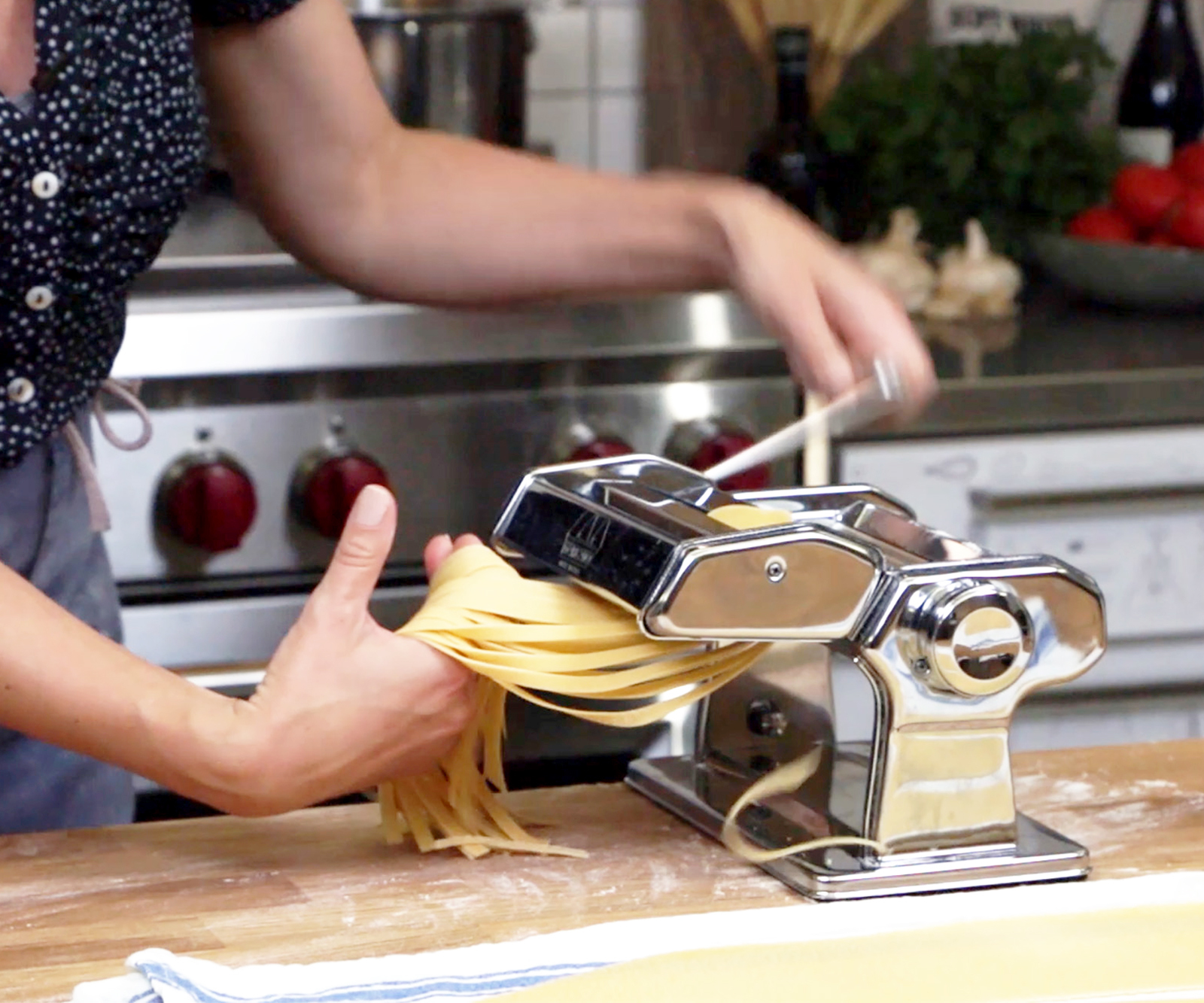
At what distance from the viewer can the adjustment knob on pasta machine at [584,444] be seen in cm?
158

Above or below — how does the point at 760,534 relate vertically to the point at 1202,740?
above

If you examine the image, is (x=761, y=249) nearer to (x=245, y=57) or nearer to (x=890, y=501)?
(x=890, y=501)

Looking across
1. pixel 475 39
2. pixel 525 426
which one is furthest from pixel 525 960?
pixel 475 39

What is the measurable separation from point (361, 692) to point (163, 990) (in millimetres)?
173

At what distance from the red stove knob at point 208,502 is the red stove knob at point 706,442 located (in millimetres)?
344

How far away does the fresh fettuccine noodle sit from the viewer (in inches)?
32.4

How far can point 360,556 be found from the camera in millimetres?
837

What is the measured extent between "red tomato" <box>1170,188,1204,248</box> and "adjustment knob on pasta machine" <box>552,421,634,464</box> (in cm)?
61

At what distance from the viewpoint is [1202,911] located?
697mm

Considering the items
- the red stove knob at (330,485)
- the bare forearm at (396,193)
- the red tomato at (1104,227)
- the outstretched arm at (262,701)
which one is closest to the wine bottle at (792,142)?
the red tomato at (1104,227)

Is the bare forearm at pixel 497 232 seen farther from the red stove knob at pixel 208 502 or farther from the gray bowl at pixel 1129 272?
the gray bowl at pixel 1129 272

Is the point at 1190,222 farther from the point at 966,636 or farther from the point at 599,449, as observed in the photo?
the point at 966,636

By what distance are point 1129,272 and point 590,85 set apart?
590 millimetres

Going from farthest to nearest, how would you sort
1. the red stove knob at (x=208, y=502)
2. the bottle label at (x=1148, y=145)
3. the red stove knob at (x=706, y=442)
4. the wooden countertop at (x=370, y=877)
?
the bottle label at (x=1148, y=145)
the red stove knob at (x=706, y=442)
the red stove knob at (x=208, y=502)
the wooden countertop at (x=370, y=877)
